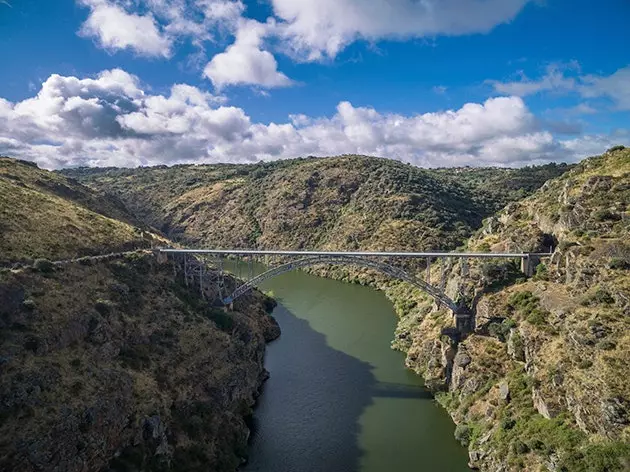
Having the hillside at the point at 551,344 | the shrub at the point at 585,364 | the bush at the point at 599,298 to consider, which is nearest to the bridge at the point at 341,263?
the hillside at the point at 551,344

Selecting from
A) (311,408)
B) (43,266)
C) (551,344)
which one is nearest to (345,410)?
(311,408)

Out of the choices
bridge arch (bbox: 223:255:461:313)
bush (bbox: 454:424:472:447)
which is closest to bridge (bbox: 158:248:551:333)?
bridge arch (bbox: 223:255:461:313)

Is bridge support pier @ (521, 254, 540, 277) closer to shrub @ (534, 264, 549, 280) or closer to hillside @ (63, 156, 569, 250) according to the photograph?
shrub @ (534, 264, 549, 280)

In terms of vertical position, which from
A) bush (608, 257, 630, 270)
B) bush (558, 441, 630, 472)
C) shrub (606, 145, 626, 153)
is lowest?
bush (558, 441, 630, 472)

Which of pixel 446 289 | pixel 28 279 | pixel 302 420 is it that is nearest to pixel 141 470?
pixel 302 420

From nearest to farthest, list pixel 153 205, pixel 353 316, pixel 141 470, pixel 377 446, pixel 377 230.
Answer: pixel 141 470 → pixel 377 446 → pixel 353 316 → pixel 377 230 → pixel 153 205

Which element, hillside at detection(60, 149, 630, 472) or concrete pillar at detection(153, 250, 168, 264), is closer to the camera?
hillside at detection(60, 149, 630, 472)

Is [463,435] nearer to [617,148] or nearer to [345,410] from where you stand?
[345,410]

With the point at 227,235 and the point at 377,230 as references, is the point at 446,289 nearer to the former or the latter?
the point at 377,230
